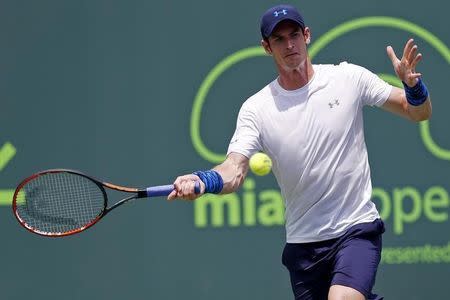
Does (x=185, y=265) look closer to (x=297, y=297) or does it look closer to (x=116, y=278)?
(x=116, y=278)

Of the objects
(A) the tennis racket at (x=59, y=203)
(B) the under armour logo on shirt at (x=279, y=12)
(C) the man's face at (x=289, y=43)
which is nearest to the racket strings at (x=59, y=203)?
(A) the tennis racket at (x=59, y=203)

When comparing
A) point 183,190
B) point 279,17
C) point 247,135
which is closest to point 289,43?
point 279,17

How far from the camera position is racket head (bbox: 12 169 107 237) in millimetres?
4949

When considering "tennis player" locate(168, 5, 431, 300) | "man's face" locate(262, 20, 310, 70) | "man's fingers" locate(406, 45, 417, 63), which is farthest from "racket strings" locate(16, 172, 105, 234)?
"man's fingers" locate(406, 45, 417, 63)

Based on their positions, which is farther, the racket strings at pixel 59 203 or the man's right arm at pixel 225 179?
the racket strings at pixel 59 203

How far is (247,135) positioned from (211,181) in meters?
0.48

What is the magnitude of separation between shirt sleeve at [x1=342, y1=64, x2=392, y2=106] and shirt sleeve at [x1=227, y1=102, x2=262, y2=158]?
520 mm

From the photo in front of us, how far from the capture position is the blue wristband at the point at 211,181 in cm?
432

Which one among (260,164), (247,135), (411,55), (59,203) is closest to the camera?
(260,164)

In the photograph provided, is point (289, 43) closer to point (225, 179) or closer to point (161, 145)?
point (225, 179)

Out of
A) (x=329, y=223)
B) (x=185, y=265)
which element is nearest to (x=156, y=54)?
(x=185, y=265)

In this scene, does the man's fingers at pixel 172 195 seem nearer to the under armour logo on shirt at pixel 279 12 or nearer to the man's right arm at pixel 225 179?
the man's right arm at pixel 225 179

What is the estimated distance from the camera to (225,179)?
4488mm

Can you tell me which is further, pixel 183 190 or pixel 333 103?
pixel 333 103
